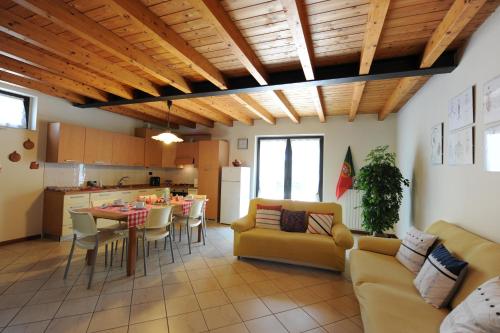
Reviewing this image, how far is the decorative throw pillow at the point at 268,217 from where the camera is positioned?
3621mm

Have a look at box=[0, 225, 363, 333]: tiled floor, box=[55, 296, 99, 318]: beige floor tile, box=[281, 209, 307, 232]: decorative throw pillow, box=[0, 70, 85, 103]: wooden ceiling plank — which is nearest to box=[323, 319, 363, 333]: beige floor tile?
box=[0, 225, 363, 333]: tiled floor

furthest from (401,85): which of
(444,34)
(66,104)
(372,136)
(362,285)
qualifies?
(66,104)

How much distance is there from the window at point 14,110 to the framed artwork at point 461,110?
599cm

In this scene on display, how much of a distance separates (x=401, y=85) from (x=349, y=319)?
2.86 metres

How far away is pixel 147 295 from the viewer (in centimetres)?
245

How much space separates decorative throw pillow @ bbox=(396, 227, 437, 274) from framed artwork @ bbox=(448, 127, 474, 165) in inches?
30.5

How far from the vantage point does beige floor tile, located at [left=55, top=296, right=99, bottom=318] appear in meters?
2.10

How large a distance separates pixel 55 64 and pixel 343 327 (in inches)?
167

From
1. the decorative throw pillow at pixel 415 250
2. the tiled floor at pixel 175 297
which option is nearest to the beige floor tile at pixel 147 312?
the tiled floor at pixel 175 297

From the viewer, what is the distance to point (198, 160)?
20.1 feet

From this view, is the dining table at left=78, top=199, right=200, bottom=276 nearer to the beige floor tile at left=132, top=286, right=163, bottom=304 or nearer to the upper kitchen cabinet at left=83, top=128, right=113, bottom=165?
the beige floor tile at left=132, top=286, right=163, bottom=304

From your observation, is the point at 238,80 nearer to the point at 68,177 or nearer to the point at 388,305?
the point at 388,305

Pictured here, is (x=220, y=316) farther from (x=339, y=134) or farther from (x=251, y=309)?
(x=339, y=134)

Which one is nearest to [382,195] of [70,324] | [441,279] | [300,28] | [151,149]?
[441,279]
